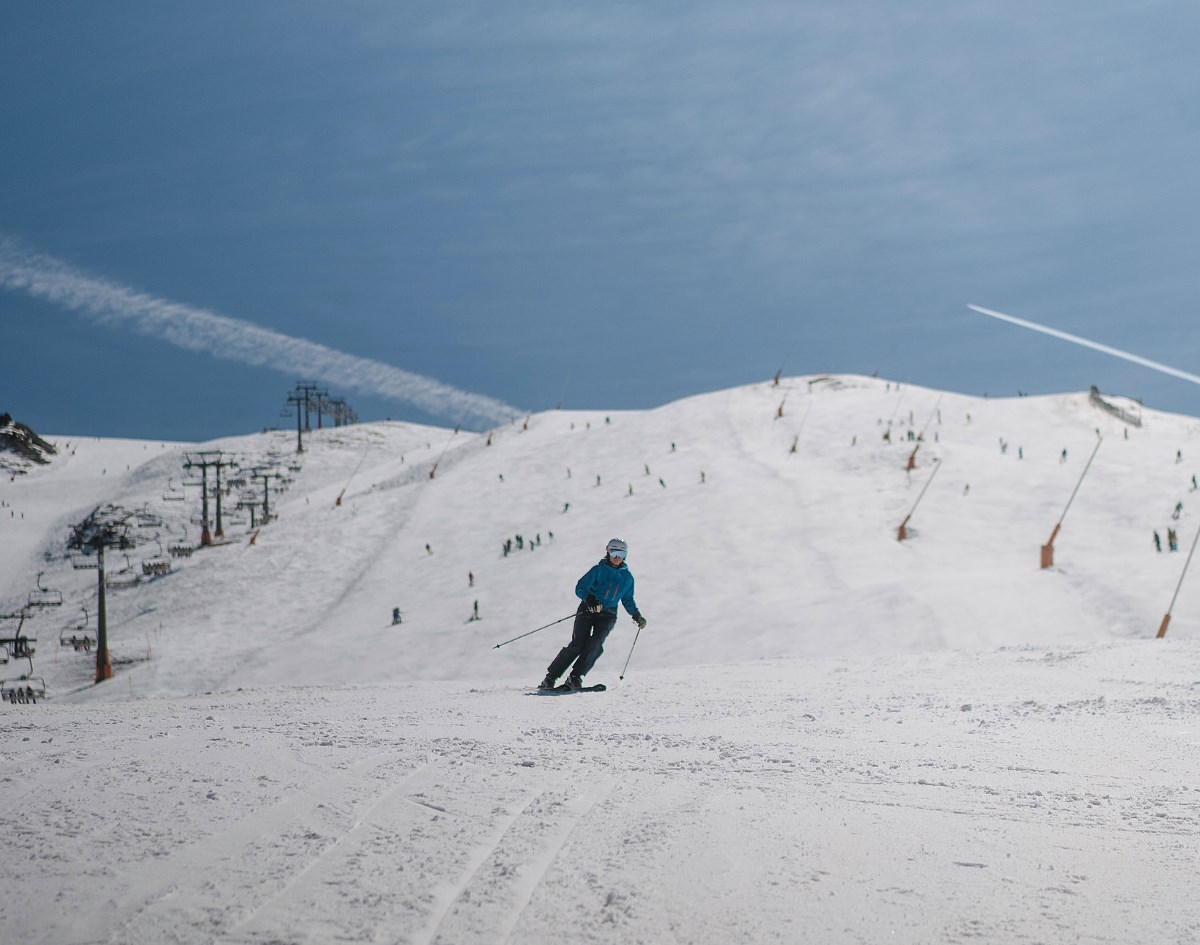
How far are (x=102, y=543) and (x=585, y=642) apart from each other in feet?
91.3

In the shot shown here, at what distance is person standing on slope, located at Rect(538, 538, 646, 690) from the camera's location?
12.3 metres

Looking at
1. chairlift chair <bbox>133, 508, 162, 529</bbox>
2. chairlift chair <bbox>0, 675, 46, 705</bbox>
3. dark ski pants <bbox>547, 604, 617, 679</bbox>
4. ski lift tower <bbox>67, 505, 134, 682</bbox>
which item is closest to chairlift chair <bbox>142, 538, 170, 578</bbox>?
ski lift tower <bbox>67, 505, 134, 682</bbox>

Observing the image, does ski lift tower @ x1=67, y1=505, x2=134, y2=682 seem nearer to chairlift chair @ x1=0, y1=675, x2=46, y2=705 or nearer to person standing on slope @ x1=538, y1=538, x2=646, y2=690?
chairlift chair @ x1=0, y1=675, x2=46, y2=705

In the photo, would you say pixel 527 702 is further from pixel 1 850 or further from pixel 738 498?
pixel 738 498

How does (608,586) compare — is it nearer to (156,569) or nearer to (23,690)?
(23,690)

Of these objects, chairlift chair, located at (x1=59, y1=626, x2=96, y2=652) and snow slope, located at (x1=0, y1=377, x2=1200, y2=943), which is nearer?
snow slope, located at (x1=0, y1=377, x2=1200, y2=943)

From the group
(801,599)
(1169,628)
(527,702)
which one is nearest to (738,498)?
(801,599)

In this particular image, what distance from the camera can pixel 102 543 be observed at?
3466 centimetres

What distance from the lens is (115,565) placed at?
53.8m

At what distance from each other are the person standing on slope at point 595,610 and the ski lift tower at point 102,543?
24.2 meters

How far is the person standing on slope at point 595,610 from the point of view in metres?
12.3

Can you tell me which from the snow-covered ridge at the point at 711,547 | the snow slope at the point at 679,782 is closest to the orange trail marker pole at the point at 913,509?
the snow-covered ridge at the point at 711,547

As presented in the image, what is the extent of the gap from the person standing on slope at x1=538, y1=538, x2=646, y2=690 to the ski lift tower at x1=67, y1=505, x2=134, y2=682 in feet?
79.3

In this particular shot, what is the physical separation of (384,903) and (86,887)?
4.08 feet
